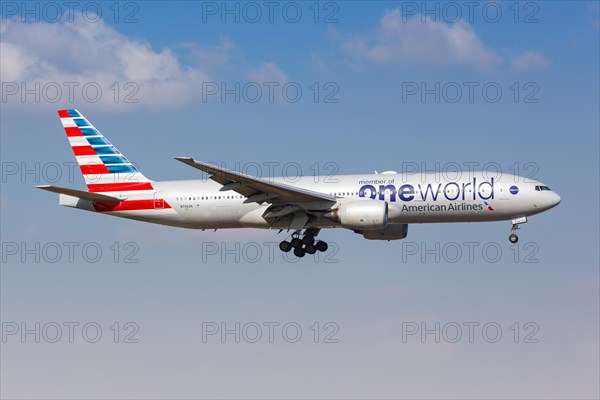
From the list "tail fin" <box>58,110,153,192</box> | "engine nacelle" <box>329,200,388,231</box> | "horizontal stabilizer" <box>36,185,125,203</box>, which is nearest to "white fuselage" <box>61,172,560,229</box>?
"engine nacelle" <box>329,200,388,231</box>

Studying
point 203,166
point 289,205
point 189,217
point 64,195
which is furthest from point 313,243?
point 64,195

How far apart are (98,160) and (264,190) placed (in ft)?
35.3

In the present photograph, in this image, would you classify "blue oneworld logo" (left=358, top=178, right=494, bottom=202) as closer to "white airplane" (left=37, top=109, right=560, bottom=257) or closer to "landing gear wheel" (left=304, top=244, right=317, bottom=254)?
"white airplane" (left=37, top=109, right=560, bottom=257)

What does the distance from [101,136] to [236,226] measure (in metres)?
9.37

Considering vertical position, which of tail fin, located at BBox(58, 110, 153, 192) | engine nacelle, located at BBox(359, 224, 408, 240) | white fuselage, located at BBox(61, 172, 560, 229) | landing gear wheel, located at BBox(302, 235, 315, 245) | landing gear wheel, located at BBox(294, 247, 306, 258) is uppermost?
tail fin, located at BBox(58, 110, 153, 192)

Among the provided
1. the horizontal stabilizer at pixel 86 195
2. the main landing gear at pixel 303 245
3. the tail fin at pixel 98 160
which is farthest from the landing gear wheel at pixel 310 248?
the horizontal stabilizer at pixel 86 195

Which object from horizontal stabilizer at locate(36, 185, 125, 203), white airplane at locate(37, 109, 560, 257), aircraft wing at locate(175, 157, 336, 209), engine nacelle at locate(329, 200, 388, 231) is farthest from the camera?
horizontal stabilizer at locate(36, 185, 125, 203)

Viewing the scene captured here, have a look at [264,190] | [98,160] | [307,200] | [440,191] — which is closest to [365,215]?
[307,200]

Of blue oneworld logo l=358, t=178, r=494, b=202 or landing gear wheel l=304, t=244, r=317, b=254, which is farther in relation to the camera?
landing gear wheel l=304, t=244, r=317, b=254

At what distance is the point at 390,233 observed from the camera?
162 feet

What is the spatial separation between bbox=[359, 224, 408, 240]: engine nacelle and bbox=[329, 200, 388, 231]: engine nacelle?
4463 millimetres

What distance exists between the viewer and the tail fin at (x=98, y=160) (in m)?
50.2

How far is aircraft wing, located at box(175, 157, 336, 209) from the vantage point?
142 ft

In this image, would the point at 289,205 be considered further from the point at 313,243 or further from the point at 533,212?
the point at 533,212
